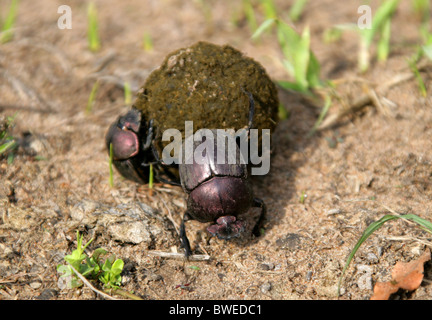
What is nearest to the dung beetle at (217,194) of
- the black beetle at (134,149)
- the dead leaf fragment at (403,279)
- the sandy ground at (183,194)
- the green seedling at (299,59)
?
the sandy ground at (183,194)

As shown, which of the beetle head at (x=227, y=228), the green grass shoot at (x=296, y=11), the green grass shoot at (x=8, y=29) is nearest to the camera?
the beetle head at (x=227, y=228)

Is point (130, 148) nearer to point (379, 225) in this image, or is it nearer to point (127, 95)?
point (127, 95)

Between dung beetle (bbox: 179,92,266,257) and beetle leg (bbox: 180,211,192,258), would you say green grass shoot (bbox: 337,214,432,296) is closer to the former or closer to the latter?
dung beetle (bbox: 179,92,266,257)

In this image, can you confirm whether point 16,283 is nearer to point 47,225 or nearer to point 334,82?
point 47,225

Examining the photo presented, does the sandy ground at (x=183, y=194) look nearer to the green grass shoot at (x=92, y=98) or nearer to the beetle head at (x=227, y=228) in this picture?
the green grass shoot at (x=92, y=98)

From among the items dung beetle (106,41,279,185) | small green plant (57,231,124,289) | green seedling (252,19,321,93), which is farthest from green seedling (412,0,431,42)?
small green plant (57,231,124,289)

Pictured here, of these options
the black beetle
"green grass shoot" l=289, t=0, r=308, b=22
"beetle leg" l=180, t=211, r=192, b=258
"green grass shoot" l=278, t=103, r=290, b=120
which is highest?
"green grass shoot" l=289, t=0, r=308, b=22
